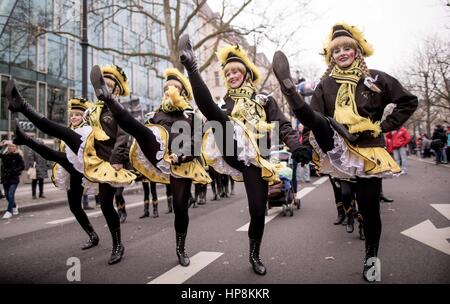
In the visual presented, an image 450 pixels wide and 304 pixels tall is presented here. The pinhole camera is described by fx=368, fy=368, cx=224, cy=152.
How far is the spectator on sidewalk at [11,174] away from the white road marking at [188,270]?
6232mm

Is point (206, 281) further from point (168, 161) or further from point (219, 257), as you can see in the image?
point (168, 161)

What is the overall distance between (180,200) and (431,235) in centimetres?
342

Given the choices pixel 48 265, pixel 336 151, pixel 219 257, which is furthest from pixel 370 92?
pixel 48 265

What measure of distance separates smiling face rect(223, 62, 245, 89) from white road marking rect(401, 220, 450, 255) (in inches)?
115

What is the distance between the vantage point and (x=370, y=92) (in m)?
3.24

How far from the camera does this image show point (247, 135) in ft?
11.1

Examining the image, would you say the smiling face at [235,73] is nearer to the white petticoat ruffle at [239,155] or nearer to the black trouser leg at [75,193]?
the white petticoat ruffle at [239,155]

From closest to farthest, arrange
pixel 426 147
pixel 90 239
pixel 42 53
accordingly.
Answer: pixel 90 239 → pixel 42 53 → pixel 426 147

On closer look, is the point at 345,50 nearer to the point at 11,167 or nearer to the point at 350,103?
the point at 350,103

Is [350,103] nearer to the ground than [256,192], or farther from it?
farther from it

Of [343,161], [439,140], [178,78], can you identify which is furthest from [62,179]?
[439,140]

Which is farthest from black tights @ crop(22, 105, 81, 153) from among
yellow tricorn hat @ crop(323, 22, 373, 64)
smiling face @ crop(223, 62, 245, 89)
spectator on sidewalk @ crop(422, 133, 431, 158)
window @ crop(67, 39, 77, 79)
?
spectator on sidewalk @ crop(422, 133, 431, 158)

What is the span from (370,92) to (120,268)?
9.90 ft
